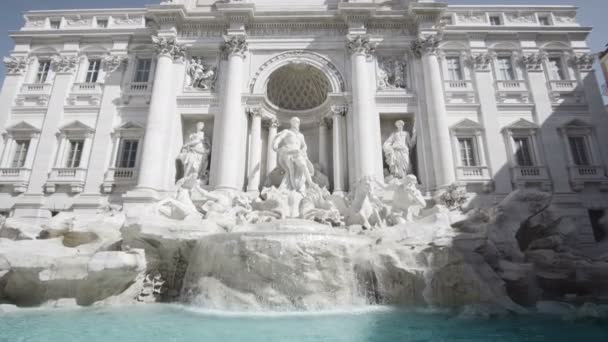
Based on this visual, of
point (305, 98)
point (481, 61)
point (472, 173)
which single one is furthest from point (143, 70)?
point (481, 61)

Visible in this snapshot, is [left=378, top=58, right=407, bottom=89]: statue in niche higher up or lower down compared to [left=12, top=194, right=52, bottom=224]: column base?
higher up

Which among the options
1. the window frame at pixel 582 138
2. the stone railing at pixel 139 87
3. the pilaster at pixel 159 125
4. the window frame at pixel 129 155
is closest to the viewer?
the pilaster at pixel 159 125

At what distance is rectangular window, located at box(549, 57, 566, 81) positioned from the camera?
16188 millimetres

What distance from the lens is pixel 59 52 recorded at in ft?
55.1

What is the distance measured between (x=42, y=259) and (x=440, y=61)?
1756 centimetres

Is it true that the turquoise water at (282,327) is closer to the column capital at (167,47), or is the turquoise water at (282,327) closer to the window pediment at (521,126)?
the window pediment at (521,126)

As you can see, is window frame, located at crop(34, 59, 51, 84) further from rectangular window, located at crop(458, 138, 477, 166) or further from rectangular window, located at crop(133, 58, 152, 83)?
rectangular window, located at crop(458, 138, 477, 166)

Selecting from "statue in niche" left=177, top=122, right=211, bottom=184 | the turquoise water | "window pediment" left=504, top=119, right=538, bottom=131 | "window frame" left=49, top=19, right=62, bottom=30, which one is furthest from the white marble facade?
the turquoise water

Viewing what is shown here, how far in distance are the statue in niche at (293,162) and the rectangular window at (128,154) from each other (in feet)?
23.8

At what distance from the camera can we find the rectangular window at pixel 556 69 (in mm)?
16188

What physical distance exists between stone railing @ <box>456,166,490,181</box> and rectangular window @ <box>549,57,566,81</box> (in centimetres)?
662

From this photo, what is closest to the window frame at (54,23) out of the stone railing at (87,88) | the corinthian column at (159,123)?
the stone railing at (87,88)

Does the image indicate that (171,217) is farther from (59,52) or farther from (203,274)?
(59,52)

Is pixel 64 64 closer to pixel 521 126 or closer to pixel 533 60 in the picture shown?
pixel 521 126
